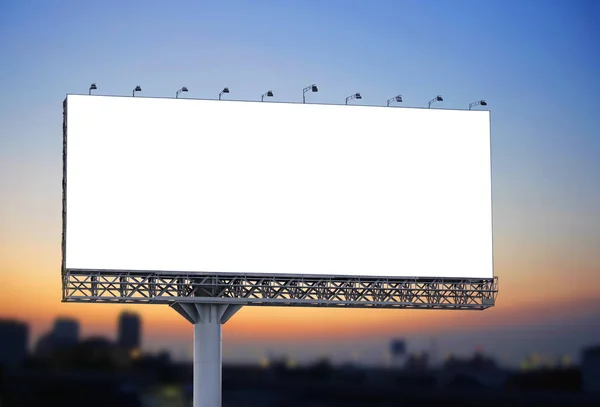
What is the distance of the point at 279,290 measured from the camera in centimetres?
3172

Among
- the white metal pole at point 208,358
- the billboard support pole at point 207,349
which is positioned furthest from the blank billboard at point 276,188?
the white metal pole at point 208,358

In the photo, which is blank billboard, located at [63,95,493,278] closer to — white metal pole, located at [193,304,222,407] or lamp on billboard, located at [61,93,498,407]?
lamp on billboard, located at [61,93,498,407]

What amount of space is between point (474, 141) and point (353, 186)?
416cm

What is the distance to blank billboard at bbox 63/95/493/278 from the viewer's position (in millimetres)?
31625

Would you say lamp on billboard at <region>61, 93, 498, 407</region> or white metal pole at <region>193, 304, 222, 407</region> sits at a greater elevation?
lamp on billboard at <region>61, 93, 498, 407</region>

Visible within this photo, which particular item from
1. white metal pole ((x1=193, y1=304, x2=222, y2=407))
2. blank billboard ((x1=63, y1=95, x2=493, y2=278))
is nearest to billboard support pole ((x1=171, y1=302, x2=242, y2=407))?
white metal pole ((x1=193, y1=304, x2=222, y2=407))

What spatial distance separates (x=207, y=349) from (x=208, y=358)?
0.26 meters

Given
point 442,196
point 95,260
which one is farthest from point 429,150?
point 95,260

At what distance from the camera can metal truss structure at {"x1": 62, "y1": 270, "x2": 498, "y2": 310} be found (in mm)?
30875

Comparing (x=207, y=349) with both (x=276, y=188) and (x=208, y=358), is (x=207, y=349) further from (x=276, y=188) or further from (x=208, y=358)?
(x=276, y=188)

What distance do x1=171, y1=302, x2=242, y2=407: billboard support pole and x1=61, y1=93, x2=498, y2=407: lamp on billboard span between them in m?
0.04

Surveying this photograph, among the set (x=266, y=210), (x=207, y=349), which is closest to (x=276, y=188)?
(x=266, y=210)

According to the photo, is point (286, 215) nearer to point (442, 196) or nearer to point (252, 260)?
point (252, 260)

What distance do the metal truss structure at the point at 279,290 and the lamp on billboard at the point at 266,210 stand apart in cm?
4
